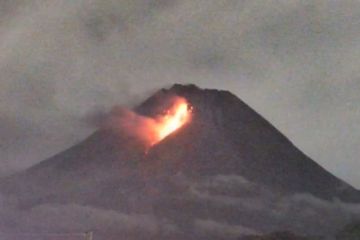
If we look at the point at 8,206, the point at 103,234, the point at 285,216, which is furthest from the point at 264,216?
the point at 8,206

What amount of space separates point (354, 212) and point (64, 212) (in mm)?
89619

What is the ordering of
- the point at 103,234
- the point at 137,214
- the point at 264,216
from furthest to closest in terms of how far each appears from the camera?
the point at 264,216
the point at 137,214
the point at 103,234

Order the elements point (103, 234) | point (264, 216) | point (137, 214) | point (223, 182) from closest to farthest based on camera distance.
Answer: point (103, 234)
point (137, 214)
point (264, 216)
point (223, 182)

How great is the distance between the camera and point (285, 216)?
158 m

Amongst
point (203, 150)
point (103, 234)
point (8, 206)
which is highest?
point (203, 150)

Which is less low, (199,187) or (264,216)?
(199,187)

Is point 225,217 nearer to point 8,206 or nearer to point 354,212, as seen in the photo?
point 354,212

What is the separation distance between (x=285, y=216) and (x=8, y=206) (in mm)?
79528

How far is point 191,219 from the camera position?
139 meters

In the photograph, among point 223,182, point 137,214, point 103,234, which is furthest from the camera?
point 223,182

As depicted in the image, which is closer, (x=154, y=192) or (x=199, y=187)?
(x=154, y=192)

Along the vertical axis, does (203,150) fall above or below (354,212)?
above

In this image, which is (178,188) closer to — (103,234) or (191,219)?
(191,219)

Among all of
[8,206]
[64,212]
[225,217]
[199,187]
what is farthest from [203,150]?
[8,206]
